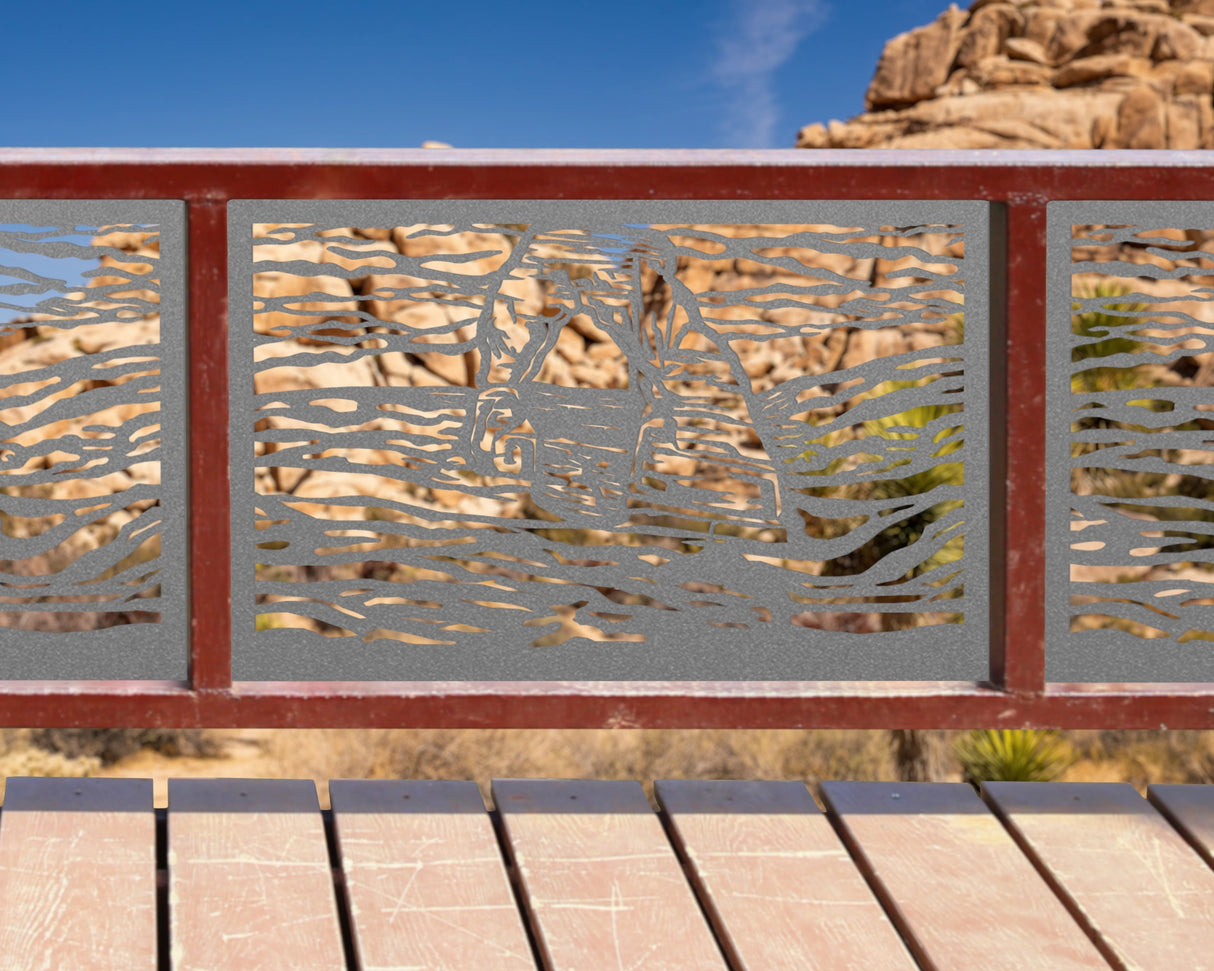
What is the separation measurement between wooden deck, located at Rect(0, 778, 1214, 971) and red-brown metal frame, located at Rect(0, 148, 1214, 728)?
0.17 m

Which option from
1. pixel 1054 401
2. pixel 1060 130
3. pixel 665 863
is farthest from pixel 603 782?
pixel 1060 130

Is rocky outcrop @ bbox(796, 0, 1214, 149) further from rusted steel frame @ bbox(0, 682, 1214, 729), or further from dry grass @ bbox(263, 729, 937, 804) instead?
rusted steel frame @ bbox(0, 682, 1214, 729)

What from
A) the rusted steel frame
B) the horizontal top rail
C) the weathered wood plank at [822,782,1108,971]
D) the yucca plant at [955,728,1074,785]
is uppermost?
the horizontal top rail

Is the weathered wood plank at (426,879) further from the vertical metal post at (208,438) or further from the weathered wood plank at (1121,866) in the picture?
the weathered wood plank at (1121,866)

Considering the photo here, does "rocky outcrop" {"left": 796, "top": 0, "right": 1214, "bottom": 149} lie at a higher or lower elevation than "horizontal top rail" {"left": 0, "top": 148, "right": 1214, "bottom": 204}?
higher

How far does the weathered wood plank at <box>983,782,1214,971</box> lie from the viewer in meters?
1.99

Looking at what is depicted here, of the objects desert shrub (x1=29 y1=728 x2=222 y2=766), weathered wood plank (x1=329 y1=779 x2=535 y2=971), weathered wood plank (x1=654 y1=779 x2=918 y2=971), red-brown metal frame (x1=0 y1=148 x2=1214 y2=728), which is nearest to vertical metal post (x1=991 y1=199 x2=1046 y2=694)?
red-brown metal frame (x1=0 y1=148 x2=1214 y2=728)

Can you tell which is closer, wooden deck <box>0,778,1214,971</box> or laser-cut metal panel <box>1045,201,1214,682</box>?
wooden deck <box>0,778,1214,971</box>

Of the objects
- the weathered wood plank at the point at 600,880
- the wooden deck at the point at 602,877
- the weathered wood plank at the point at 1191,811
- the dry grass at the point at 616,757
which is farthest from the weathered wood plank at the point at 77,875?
the dry grass at the point at 616,757

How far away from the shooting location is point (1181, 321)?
2650 millimetres

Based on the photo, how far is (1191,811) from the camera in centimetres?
240

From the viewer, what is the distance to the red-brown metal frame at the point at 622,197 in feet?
7.73

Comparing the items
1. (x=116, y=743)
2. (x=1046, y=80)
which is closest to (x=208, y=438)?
(x=116, y=743)

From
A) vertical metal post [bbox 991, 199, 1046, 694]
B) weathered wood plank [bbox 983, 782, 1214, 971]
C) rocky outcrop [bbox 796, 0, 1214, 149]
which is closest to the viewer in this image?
weathered wood plank [bbox 983, 782, 1214, 971]
